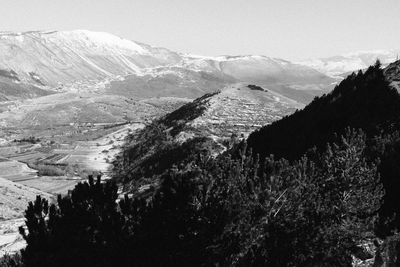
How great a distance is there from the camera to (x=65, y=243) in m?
31.0

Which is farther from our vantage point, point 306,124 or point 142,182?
point 142,182

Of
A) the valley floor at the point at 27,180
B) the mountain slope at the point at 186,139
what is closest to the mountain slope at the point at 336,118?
the mountain slope at the point at 186,139

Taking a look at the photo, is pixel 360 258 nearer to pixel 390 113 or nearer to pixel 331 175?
pixel 331 175

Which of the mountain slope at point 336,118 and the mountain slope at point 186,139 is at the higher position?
the mountain slope at point 336,118

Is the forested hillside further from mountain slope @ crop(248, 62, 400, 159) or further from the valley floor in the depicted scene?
the valley floor

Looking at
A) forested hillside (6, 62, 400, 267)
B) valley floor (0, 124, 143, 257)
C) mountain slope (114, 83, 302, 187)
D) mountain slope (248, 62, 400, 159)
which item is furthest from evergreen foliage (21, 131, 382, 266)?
mountain slope (114, 83, 302, 187)

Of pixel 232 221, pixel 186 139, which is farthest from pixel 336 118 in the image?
pixel 186 139

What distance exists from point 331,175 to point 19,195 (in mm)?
84558

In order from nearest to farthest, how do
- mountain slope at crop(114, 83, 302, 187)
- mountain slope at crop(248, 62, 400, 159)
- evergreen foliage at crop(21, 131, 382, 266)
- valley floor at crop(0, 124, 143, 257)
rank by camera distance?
evergreen foliage at crop(21, 131, 382, 266) < mountain slope at crop(248, 62, 400, 159) < valley floor at crop(0, 124, 143, 257) < mountain slope at crop(114, 83, 302, 187)

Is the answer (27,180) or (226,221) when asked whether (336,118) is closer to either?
(226,221)

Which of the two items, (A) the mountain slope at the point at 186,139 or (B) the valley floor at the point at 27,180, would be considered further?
(A) the mountain slope at the point at 186,139

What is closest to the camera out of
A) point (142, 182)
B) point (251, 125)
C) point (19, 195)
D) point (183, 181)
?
point (183, 181)

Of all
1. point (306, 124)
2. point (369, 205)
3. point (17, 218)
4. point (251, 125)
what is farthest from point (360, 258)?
point (251, 125)

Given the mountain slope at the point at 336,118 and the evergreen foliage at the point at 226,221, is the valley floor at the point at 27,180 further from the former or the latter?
the mountain slope at the point at 336,118
